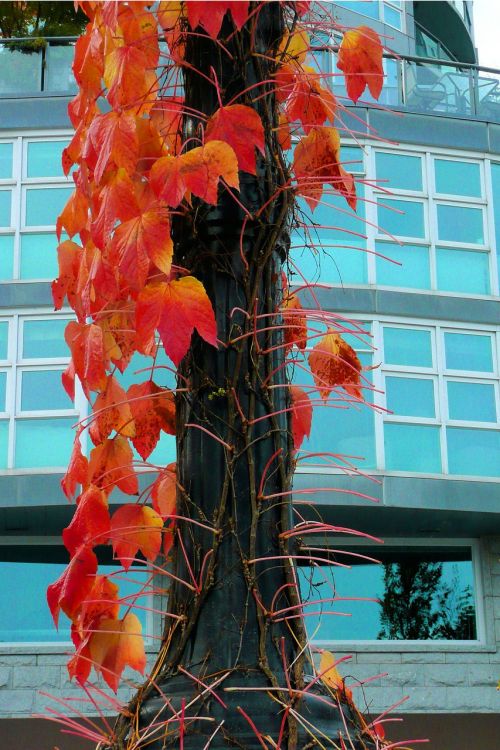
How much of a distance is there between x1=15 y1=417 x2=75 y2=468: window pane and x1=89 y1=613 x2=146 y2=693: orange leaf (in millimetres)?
12653

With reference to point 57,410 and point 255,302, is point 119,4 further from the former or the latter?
point 57,410

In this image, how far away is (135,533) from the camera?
1.92 meters

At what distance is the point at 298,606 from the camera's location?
66.4 inches

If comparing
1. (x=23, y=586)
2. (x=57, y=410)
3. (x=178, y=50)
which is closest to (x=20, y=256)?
(x=57, y=410)

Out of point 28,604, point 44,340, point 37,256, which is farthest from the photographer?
point 28,604

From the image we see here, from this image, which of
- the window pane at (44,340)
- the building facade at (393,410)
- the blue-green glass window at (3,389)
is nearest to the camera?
the building facade at (393,410)

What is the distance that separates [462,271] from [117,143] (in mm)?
14369

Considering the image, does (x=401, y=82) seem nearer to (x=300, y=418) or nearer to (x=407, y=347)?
(x=407, y=347)

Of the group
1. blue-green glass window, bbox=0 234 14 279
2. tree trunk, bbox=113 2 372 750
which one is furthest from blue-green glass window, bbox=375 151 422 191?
tree trunk, bbox=113 2 372 750

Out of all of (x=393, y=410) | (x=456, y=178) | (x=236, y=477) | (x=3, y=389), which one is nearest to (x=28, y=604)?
(x=3, y=389)

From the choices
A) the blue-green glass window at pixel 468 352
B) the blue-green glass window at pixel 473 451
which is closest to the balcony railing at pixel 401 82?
the blue-green glass window at pixel 468 352

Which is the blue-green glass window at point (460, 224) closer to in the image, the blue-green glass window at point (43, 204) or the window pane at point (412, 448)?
the window pane at point (412, 448)

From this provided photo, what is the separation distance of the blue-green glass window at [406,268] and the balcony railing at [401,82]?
2.04 meters

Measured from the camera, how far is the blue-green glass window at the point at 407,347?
15.0 metres
